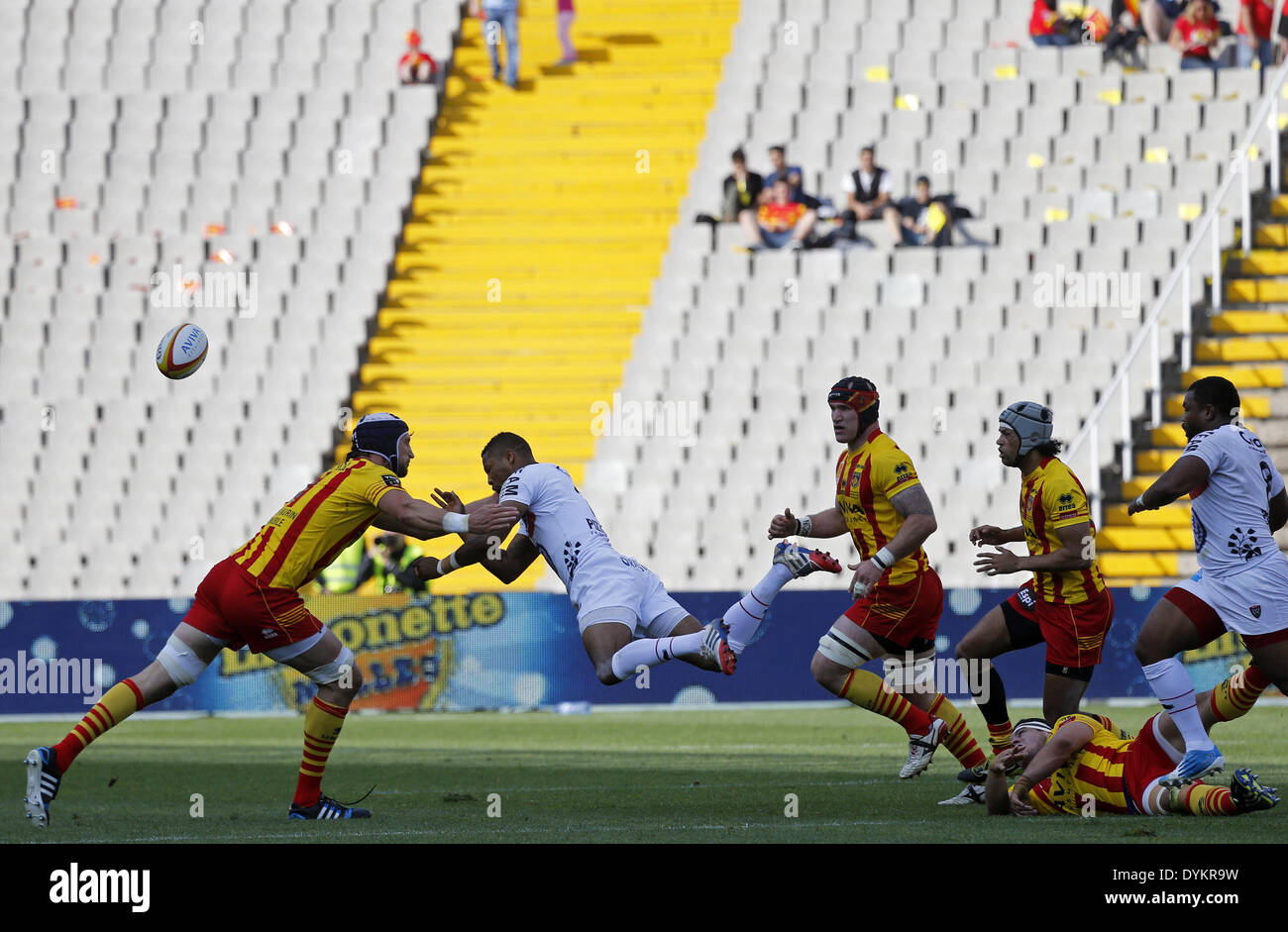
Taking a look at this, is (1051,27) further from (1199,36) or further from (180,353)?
(180,353)

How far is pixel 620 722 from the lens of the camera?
64.6 feet

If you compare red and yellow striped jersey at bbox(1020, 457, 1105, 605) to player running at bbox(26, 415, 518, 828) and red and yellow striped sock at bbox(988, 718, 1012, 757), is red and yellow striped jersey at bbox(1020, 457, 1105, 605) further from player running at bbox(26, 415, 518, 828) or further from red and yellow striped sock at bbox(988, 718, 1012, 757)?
player running at bbox(26, 415, 518, 828)

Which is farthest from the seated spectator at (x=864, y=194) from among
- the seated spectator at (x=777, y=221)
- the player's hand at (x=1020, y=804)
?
the player's hand at (x=1020, y=804)

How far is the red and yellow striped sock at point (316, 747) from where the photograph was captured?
34.6 ft

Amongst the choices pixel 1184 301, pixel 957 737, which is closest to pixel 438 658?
pixel 1184 301

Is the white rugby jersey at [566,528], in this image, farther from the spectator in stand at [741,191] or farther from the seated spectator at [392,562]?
the spectator in stand at [741,191]

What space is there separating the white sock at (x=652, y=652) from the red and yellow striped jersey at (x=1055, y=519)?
6.83 ft

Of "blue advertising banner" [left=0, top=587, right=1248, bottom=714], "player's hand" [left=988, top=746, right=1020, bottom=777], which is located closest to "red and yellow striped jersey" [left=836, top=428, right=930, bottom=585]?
"player's hand" [left=988, top=746, right=1020, bottom=777]

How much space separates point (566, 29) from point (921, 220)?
887 cm

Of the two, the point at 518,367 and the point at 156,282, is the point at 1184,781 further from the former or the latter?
the point at 156,282

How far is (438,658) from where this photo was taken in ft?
70.2

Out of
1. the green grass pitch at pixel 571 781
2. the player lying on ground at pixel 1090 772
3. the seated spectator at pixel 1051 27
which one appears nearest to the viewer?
the green grass pitch at pixel 571 781

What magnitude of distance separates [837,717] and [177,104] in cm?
1761
